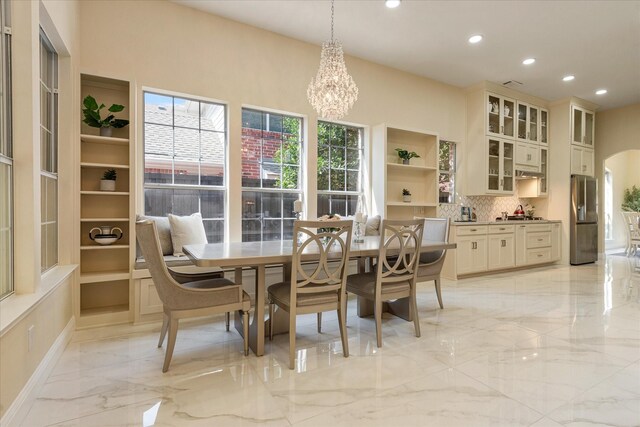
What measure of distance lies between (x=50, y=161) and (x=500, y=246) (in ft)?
20.0

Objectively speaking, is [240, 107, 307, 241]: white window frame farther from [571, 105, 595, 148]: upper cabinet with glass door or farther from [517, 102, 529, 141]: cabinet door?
[571, 105, 595, 148]: upper cabinet with glass door

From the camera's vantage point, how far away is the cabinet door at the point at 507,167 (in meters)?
6.07

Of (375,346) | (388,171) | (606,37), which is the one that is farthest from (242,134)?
(606,37)

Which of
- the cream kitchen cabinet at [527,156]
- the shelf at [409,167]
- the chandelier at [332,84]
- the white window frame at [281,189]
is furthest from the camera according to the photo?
the cream kitchen cabinet at [527,156]

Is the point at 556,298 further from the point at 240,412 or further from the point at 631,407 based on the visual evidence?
the point at 240,412

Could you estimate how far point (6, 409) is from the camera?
165 cm

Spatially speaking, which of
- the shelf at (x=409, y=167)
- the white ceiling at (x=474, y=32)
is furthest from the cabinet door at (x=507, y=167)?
the shelf at (x=409, y=167)

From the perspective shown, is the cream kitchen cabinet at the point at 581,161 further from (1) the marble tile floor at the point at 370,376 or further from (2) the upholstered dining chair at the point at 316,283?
(2) the upholstered dining chair at the point at 316,283

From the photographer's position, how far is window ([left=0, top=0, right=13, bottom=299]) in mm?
1942

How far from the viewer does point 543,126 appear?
6.78 metres

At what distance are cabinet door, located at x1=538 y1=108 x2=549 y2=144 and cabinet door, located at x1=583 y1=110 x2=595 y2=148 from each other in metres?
0.90

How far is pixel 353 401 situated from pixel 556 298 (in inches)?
139

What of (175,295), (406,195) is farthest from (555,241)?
(175,295)

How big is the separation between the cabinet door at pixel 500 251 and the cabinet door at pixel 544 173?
171 centimetres
